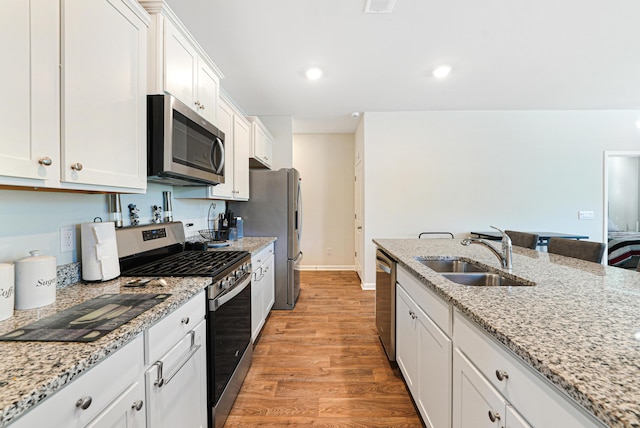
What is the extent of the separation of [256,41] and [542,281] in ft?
8.67

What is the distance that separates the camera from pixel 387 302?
2135mm

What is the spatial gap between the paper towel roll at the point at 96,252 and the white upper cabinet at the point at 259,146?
2.14 metres

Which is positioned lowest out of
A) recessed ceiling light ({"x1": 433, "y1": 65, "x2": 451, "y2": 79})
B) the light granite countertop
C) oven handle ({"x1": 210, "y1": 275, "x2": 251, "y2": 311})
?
oven handle ({"x1": 210, "y1": 275, "x2": 251, "y2": 311})

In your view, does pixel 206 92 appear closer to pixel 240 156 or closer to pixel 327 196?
pixel 240 156

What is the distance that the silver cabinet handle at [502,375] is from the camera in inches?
30.4

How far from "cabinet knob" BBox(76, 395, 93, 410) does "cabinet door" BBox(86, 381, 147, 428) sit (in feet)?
0.20

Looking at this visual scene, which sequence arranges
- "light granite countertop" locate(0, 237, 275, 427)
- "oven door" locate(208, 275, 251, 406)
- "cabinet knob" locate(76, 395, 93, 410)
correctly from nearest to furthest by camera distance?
"light granite countertop" locate(0, 237, 275, 427)
"cabinet knob" locate(76, 395, 93, 410)
"oven door" locate(208, 275, 251, 406)

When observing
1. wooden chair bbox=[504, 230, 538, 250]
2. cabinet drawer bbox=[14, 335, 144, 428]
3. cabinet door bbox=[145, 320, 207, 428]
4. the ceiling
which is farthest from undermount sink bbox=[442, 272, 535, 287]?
the ceiling

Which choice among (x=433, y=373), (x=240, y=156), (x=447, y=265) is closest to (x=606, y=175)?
(x=447, y=265)

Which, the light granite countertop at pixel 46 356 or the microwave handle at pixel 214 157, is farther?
the microwave handle at pixel 214 157

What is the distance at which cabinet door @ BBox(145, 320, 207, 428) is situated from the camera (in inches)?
36.7

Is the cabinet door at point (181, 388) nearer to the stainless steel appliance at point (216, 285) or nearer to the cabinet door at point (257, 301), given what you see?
the stainless steel appliance at point (216, 285)

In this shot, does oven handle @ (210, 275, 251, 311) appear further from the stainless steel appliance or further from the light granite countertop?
the light granite countertop

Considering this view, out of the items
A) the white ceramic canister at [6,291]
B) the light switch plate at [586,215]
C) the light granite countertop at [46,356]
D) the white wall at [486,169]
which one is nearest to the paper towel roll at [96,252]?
the light granite countertop at [46,356]
